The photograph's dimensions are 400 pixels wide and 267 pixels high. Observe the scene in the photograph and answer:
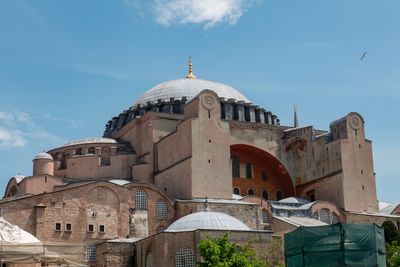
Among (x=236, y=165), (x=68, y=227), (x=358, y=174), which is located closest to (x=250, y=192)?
(x=236, y=165)

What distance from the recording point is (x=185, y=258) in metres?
30.4

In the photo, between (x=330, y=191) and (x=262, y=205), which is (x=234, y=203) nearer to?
(x=262, y=205)

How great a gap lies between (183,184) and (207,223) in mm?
6433

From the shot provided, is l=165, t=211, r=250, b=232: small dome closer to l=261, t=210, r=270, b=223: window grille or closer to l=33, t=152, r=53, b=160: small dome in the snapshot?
l=261, t=210, r=270, b=223: window grille

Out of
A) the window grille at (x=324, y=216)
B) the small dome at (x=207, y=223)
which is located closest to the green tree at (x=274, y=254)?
the small dome at (x=207, y=223)

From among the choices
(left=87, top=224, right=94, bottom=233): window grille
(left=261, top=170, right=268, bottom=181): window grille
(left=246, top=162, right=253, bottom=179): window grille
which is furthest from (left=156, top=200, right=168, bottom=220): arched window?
(left=261, top=170, right=268, bottom=181): window grille

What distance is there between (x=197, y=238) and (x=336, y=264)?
12.2m

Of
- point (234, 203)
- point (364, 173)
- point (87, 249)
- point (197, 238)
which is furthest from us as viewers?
point (364, 173)

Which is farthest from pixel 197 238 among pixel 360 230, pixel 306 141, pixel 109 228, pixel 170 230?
pixel 306 141

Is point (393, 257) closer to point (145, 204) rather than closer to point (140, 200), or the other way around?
point (145, 204)

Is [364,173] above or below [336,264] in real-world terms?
above

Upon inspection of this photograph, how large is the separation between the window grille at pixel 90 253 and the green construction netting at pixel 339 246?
15948 mm

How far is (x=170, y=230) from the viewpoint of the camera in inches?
1236

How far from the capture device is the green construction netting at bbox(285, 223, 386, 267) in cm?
1869
